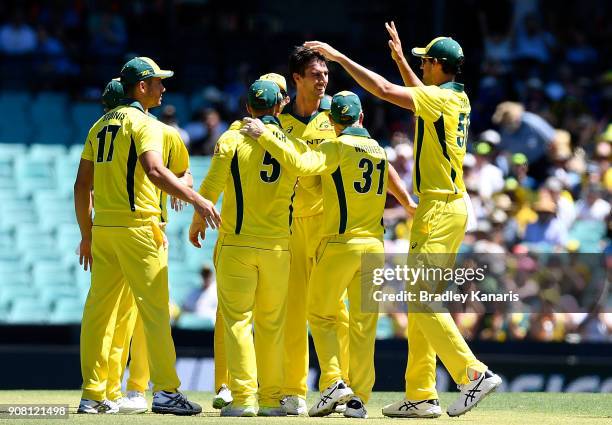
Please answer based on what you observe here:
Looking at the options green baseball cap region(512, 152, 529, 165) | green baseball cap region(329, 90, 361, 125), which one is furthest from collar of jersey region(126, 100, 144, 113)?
green baseball cap region(512, 152, 529, 165)

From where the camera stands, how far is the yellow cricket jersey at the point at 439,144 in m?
9.19

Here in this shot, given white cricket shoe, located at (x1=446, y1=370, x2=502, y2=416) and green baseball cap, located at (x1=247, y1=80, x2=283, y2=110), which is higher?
green baseball cap, located at (x1=247, y1=80, x2=283, y2=110)

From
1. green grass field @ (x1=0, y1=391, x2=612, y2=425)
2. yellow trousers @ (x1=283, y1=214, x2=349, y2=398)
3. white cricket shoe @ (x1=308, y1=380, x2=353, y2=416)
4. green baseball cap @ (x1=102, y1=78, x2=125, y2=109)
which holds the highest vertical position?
green baseball cap @ (x1=102, y1=78, x2=125, y2=109)

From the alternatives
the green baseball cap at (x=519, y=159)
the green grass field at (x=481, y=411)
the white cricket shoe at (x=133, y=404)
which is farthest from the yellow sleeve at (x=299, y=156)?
the green baseball cap at (x=519, y=159)

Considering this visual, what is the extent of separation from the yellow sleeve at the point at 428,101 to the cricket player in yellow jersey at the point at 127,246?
162cm

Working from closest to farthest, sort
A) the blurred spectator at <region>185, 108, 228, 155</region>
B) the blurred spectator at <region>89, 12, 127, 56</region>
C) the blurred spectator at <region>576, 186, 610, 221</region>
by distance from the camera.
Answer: the blurred spectator at <region>576, 186, 610, 221</region> < the blurred spectator at <region>185, 108, 228, 155</region> < the blurred spectator at <region>89, 12, 127, 56</region>

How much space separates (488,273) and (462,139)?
3.51 m

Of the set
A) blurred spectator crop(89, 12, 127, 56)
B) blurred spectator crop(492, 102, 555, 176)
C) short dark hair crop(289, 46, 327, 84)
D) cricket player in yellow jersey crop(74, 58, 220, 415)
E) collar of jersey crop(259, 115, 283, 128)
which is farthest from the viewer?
blurred spectator crop(89, 12, 127, 56)

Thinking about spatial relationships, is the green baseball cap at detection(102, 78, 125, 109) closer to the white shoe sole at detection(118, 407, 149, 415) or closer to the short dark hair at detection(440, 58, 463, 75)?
the white shoe sole at detection(118, 407, 149, 415)

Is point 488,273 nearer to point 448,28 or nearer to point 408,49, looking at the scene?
point 408,49

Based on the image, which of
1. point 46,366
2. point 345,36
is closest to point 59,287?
point 46,366

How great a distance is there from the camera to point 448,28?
19.7 metres

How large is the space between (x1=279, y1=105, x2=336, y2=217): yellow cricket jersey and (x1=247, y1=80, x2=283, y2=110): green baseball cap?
0.39 meters

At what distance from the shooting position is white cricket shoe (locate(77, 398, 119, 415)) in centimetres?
919
